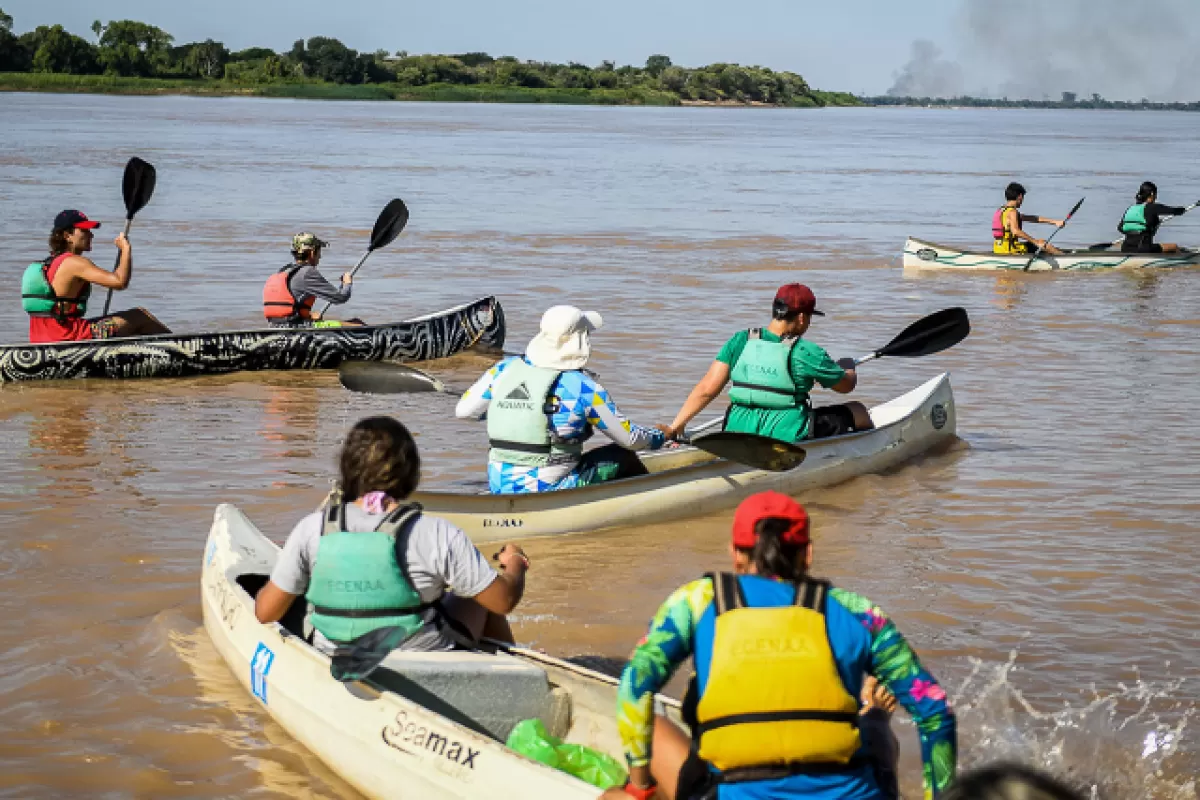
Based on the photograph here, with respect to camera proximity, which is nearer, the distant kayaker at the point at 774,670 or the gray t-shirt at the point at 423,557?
the distant kayaker at the point at 774,670

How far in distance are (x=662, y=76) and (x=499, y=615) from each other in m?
161

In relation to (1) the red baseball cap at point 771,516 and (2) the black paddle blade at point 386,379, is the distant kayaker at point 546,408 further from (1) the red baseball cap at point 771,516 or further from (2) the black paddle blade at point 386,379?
(1) the red baseball cap at point 771,516

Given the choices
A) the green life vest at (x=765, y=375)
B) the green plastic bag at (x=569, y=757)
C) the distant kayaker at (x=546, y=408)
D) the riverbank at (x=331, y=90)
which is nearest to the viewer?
the green plastic bag at (x=569, y=757)

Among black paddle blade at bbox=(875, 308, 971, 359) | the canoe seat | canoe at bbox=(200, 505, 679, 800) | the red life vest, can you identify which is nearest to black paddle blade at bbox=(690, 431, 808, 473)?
black paddle blade at bbox=(875, 308, 971, 359)

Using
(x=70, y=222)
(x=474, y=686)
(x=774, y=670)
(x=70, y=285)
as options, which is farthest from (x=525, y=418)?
(x=70, y=285)

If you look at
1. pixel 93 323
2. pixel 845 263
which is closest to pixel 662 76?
pixel 845 263

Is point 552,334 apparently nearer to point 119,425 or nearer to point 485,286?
point 119,425

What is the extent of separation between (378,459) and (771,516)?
156cm

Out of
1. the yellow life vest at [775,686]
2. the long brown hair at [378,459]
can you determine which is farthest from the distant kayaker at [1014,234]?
the yellow life vest at [775,686]

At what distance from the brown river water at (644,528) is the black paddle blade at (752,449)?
631 mm

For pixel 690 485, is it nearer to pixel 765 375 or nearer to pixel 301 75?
pixel 765 375

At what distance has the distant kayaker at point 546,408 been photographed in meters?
7.54

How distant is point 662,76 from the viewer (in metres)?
162

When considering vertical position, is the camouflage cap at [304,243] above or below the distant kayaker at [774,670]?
above
